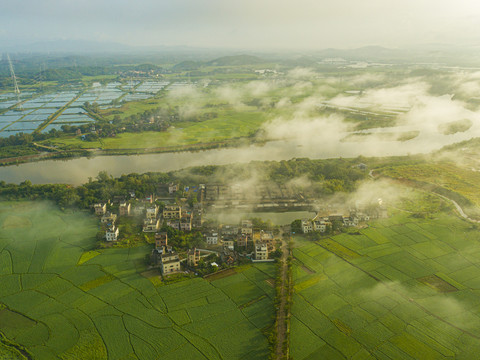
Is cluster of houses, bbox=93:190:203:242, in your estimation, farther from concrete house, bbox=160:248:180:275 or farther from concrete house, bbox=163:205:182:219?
concrete house, bbox=160:248:180:275

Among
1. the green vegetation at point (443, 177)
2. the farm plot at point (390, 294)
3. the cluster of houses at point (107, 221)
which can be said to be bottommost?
the green vegetation at point (443, 177)

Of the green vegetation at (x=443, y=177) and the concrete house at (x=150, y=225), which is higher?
the concrete house at (x=150, y=225)

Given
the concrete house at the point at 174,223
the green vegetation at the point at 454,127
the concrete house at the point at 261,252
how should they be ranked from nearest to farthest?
the concrete house at the point at 261,252
the concrete house at the point at 174,223
the green vegetation at the point at 454,127

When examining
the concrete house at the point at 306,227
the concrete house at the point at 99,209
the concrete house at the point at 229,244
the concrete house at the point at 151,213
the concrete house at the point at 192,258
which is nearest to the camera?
the concrete house at the point at 192,258

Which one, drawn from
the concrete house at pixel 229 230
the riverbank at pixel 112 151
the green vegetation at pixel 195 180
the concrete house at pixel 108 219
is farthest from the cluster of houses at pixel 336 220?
the riverbank at pixel 112 151

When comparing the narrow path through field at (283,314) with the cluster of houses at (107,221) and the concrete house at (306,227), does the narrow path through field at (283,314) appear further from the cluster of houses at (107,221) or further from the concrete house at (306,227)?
the cluster of houses at (107,221)

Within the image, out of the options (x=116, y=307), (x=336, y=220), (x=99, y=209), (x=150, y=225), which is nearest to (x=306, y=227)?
(x=336, y=220)

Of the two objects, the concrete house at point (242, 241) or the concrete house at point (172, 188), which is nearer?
the concrete house at point (242, 241)
